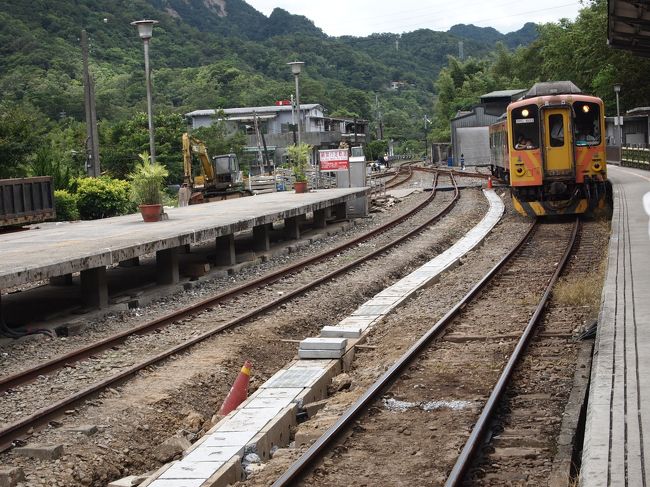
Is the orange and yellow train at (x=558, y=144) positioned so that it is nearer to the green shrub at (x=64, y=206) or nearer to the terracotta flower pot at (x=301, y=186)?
the terracotta flower pot at (x=301, y=186)

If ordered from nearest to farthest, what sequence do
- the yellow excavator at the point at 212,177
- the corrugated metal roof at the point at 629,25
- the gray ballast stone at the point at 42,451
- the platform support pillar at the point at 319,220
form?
the gray ballast stone at the point at 42,451 → the corrugated metal roof at the point at 629,25 → the platform support pillar at the point at 319,220 → the yellow excavator at the point at 212,177

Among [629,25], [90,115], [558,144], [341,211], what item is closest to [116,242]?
[629,25]

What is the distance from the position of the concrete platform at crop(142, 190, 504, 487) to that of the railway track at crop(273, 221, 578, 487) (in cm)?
62

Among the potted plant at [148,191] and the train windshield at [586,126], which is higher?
the train windshield at [586,126]

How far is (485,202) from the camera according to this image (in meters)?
32.5

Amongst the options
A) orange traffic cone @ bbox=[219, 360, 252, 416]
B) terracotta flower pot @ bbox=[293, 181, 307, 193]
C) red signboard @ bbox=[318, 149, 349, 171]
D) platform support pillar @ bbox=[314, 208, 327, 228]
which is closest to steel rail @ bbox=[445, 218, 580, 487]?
orange traffic cone @ bbox=[219, 360, 252, 416]

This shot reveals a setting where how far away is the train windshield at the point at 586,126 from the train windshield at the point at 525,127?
3.07ft

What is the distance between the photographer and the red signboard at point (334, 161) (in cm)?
3023

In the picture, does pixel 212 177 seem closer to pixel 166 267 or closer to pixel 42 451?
pixel 166 267

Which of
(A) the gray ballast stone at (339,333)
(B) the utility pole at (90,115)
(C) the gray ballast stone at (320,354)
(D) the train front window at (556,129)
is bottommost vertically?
(C) the gray ballast stone at (320,354)

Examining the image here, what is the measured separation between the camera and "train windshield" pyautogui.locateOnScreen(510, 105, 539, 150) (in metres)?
23.4

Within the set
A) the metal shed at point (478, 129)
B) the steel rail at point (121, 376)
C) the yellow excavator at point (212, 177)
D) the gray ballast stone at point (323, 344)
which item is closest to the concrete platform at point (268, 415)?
the gray ballast stone at point (323, 344)

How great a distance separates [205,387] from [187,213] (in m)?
12.8

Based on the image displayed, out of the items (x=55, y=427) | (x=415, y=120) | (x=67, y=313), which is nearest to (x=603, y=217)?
(x=67, y=313)
